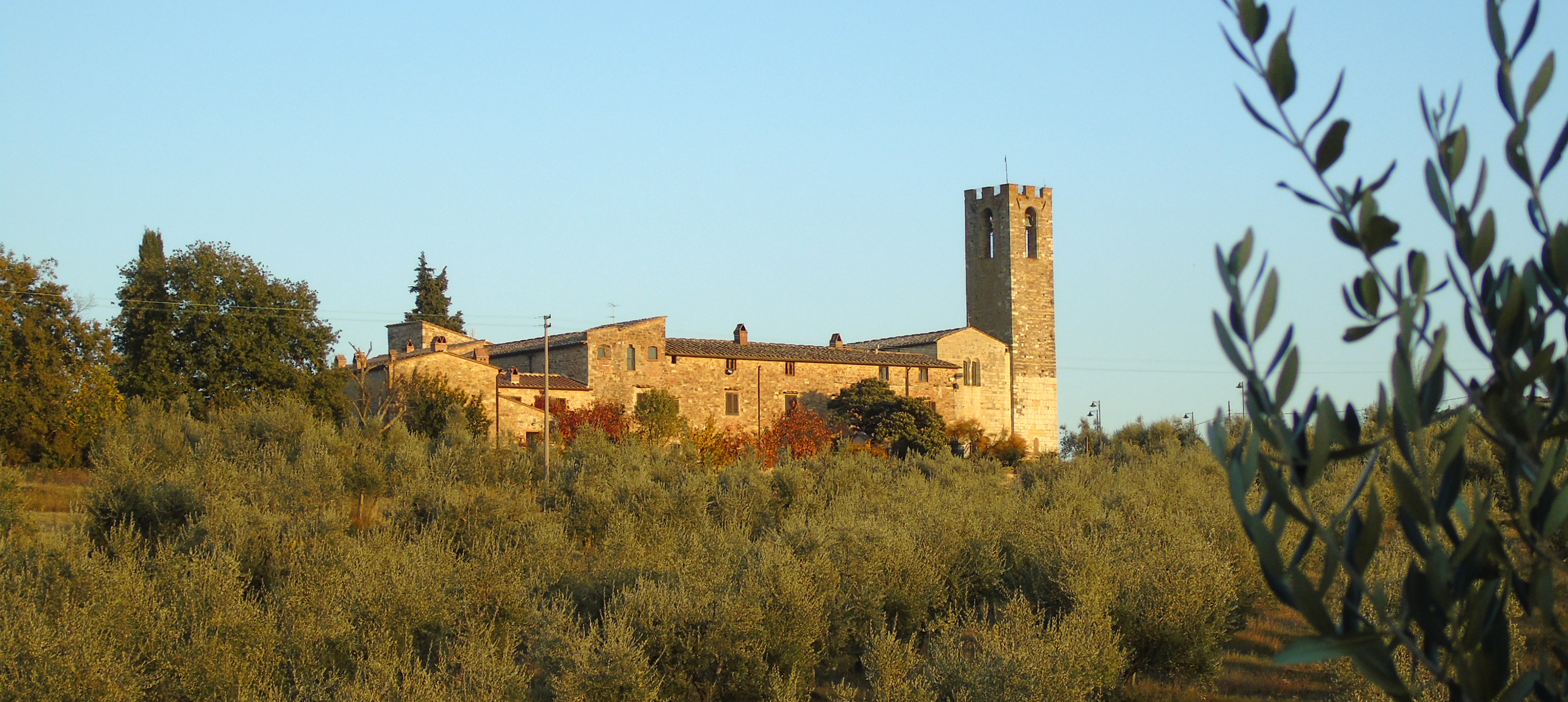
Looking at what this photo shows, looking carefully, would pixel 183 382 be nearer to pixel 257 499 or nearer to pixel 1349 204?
pixel 257 499

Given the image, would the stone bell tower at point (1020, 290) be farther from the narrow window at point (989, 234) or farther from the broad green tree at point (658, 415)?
the broad green tree at point (658, 415)

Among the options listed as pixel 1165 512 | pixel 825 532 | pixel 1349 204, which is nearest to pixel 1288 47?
pixel 1349 204

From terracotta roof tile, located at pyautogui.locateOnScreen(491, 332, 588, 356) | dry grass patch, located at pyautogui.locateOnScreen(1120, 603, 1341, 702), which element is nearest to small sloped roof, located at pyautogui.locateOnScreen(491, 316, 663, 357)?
terracotta roof tile, located at pyautogui.locateOnScreen(491, 332, 588, 356)

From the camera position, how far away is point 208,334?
108ft

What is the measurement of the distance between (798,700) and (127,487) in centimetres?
1139

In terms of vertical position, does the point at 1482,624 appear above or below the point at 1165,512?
above

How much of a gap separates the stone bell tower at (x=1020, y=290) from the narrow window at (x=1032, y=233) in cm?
2

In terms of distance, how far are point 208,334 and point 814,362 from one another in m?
17.9

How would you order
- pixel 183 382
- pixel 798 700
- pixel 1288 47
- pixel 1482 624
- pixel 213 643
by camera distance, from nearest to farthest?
pixel 1482 624, pixel 1288 47, pixel 213 643, pixel 798 700, pixel 183 382

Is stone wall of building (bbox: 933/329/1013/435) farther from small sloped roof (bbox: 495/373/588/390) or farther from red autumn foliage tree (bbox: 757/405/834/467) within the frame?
small sloped roof (bbox: 495/373/588/390)

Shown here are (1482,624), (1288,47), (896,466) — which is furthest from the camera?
(896,466)

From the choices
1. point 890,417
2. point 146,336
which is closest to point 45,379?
point 146,336

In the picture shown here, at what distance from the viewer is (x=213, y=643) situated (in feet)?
33.0

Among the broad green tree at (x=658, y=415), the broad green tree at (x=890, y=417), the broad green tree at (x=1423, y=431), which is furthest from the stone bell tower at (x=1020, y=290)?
the broad green tree at (x=1423, y=431)
